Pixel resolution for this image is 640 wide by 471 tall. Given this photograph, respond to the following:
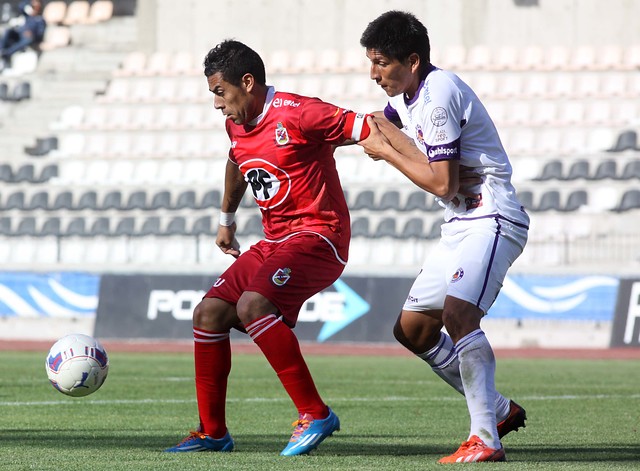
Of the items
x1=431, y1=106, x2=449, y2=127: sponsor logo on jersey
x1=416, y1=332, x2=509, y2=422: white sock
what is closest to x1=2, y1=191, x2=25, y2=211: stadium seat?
x1=416, y1=332, x2=509, y2=422: white sock

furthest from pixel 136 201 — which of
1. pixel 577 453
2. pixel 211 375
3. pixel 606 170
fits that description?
pixel 577 453

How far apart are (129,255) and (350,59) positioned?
369 inches

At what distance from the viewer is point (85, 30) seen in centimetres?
3369

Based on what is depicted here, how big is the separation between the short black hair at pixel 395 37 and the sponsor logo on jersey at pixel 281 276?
123 cm

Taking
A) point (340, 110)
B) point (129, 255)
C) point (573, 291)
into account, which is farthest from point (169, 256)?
point (340, 110)

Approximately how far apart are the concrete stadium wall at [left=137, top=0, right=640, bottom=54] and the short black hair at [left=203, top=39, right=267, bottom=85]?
78.1ft

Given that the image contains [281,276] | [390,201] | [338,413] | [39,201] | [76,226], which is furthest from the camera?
[39,201]

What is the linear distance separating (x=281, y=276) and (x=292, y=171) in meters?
0.60

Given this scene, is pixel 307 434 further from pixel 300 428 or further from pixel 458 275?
pixel 458 275

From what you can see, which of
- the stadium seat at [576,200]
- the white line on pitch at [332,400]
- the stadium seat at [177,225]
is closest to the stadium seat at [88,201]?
the stadium seat at [177,225]

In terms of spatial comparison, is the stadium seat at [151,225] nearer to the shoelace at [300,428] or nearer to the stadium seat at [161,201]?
the stadium seat at [161,201]

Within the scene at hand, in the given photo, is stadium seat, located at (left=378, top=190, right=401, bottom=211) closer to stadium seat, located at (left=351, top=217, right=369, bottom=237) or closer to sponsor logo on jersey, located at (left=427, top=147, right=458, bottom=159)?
stadium seat, located at (left=351, top=217, right=369, bottom=237)

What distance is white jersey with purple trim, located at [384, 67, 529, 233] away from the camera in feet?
19.6

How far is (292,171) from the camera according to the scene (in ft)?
21.5
